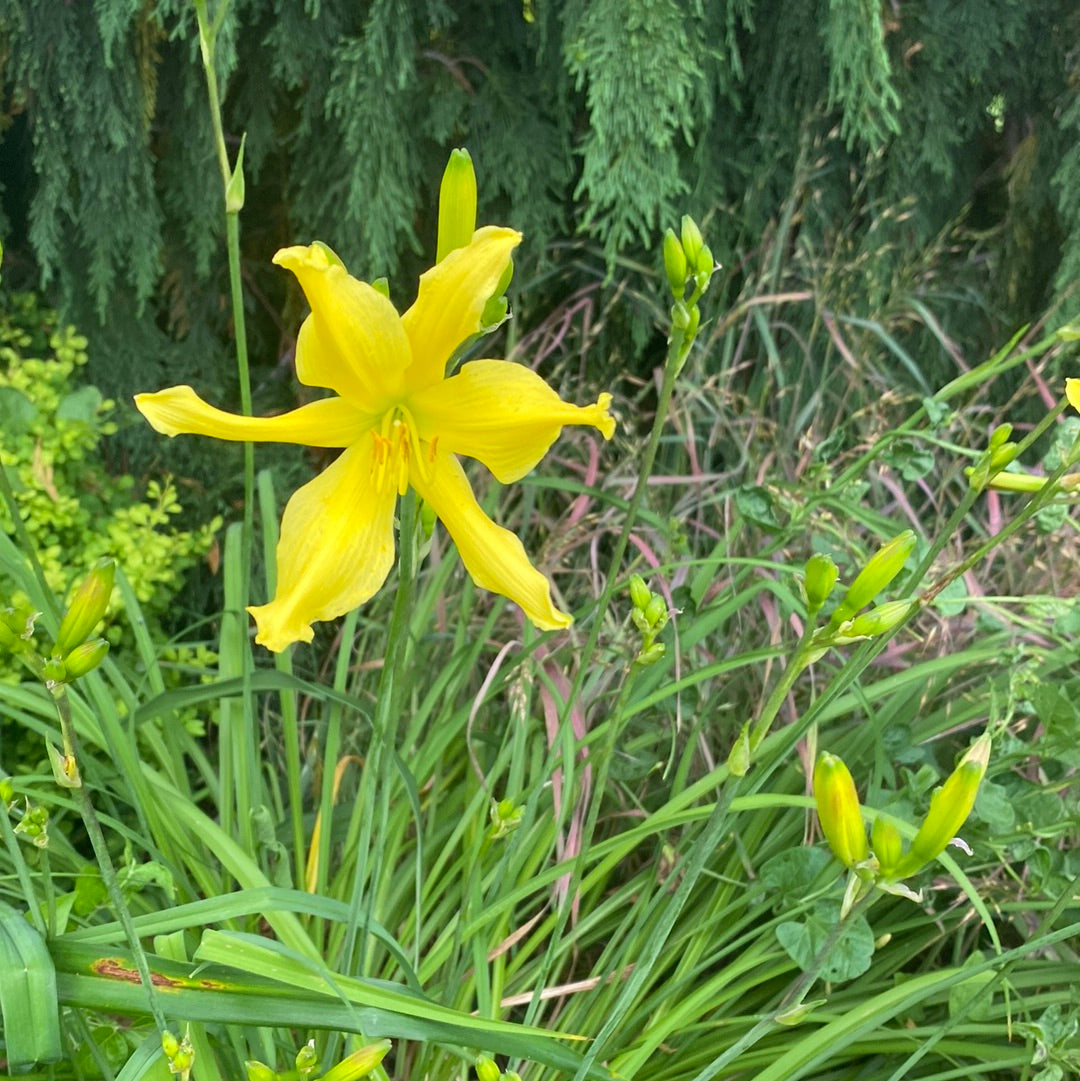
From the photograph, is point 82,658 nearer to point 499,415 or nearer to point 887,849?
point 499,415

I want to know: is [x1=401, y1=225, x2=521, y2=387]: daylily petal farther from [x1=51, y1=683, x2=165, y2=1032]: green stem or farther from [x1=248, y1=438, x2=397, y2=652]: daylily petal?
[x1=51, y1=683, x2=165, y2=1032]: green stem

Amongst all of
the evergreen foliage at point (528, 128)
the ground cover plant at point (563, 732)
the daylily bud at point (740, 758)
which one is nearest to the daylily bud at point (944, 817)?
the ground cover plant at point (563, 732)

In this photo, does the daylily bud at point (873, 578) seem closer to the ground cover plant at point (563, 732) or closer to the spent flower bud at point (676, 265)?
the ground cover plant at point (563, 732)

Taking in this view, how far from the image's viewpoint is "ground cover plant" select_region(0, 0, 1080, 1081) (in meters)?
0.63

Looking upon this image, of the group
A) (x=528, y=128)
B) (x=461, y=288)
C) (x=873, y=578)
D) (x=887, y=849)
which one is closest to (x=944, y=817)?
(x=887, y=849)

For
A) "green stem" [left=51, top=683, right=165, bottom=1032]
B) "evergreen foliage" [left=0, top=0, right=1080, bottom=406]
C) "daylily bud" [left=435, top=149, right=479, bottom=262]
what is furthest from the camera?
"evergreen foliage" [left=0, top=0, right=1080, bottom=406]

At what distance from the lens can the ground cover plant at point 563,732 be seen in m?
0.63

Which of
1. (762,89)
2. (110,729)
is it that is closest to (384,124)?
(762,89)

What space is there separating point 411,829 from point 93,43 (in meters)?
1.44

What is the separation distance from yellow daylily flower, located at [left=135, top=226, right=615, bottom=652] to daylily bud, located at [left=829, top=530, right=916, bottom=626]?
20 centimetres

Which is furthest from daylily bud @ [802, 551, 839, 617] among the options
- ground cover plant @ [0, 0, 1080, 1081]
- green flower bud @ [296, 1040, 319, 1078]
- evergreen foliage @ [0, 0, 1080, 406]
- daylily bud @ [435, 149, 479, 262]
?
evergreen foliage @ [0, 0, 1080, 406]

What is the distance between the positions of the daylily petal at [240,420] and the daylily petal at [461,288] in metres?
0.09

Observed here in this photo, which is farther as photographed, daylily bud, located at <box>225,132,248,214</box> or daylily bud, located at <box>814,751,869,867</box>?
daylily bud, located at <box>225,132,248,214</box>

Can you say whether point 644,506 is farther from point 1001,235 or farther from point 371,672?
point 1001,235
